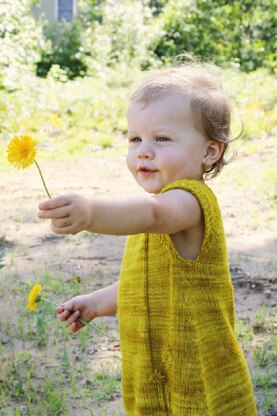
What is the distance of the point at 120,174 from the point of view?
22.5 feet

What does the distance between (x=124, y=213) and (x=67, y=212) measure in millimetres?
185

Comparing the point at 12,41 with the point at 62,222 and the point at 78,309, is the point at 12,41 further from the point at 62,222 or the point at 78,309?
the point at 62,222

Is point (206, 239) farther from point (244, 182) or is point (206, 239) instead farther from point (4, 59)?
point (4, 59)

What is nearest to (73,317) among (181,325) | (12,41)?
(181,325)

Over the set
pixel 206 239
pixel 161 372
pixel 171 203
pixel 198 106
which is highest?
pixel 198 106

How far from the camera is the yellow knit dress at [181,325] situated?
5.77 ft

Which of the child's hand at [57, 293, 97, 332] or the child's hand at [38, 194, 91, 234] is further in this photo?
the child's hand at [57, 293, 97, 332]

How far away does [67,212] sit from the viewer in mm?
1319

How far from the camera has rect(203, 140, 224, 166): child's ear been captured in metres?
1.87

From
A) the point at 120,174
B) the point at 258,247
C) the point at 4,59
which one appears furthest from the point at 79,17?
the point at 258,247

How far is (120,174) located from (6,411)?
440 cm

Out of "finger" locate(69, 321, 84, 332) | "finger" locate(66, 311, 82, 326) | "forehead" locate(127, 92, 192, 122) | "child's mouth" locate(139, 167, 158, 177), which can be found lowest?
"finger" locate(69, 321, 84, 332)

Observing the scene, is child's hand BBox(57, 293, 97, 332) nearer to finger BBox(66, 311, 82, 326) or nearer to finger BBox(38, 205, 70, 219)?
finger BBox(66, 311, 82, 326)

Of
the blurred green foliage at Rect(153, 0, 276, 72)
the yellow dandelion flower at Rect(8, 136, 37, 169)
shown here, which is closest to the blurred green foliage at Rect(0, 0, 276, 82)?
the blurred green foliage at Rect(153, 0, 276, 72)
